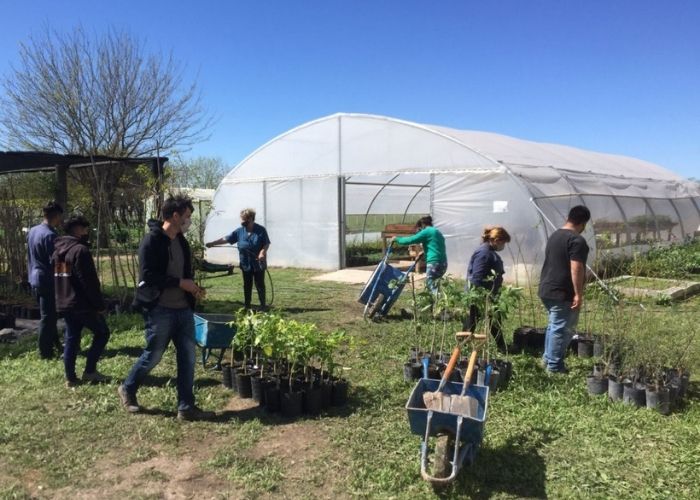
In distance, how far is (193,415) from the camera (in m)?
4.27

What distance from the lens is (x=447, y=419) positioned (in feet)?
10.7

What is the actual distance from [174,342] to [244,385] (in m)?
0.78

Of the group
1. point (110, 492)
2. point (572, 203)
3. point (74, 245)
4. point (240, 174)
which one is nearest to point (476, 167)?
point (572, 203)

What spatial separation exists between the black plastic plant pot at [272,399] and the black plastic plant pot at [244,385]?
0.33 m

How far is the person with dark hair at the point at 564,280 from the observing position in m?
4.95

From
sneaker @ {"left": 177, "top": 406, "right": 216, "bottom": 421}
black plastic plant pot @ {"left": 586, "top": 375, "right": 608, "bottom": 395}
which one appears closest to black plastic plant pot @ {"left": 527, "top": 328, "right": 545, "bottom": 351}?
black plastic plant pot @ {"left": 586, "top": 375, "right": 608, "bottom": 395}

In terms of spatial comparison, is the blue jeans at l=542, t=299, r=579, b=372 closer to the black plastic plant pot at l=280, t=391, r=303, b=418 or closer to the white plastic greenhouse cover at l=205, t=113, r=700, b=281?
the black plastic plant pot at l=280, t=391, r=303, b=418

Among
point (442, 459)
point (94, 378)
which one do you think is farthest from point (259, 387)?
point (442, 459)

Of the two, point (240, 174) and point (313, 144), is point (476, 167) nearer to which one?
point (313, 144)

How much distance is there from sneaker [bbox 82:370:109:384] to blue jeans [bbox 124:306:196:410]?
3.17 ft

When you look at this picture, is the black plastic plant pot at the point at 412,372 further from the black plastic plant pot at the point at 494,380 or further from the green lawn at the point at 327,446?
the black plastic plant pot at the point at 494,380

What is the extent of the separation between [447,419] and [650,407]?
83.0 inches

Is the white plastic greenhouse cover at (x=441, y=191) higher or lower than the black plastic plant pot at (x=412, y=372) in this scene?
higher

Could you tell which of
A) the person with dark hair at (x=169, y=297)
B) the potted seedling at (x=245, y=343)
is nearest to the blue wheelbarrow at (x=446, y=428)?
the potted seedling at (x=245, y=343)
